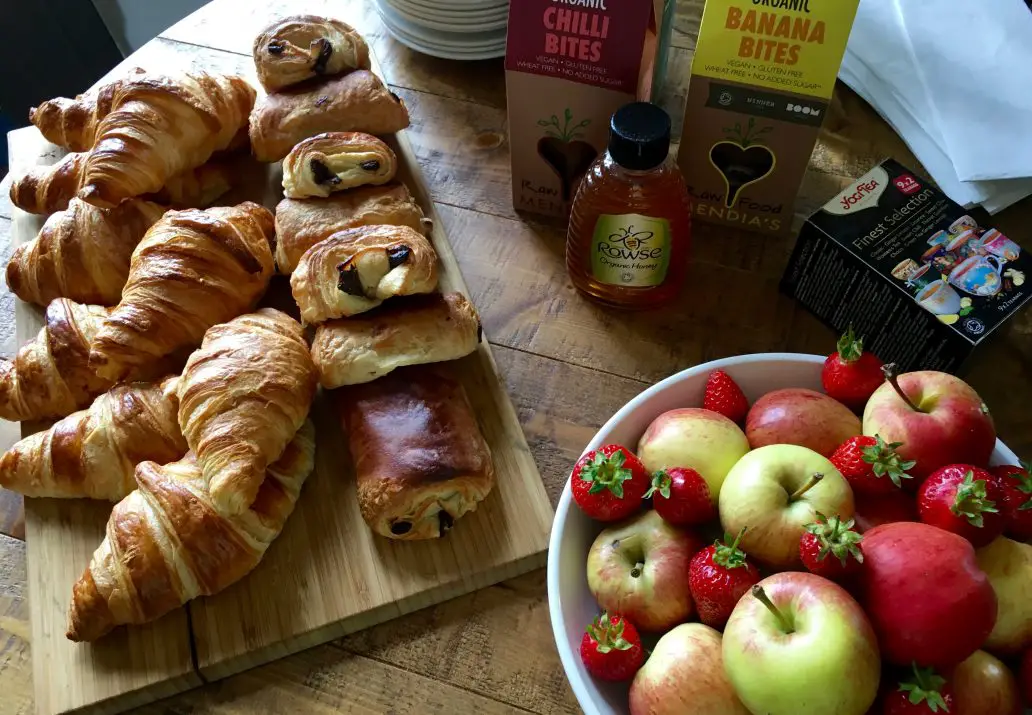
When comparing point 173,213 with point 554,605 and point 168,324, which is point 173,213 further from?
point 554,605

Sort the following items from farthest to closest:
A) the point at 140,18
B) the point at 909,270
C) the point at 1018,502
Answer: the point at 140,18
the point at 909,270
the point at 1018,502

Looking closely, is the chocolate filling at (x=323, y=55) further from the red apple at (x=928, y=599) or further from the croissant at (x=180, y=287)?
the red apple at (x=928, y=599)

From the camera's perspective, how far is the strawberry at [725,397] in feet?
2.65

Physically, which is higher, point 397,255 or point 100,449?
point 397,255

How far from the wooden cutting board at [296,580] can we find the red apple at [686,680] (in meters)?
0.22

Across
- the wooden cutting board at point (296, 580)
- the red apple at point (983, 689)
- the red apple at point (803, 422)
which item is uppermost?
the red apple at point (803, 422)

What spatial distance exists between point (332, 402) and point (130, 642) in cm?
32

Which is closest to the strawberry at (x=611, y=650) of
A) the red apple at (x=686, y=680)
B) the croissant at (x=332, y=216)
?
the red apple at (x=686, y=680)

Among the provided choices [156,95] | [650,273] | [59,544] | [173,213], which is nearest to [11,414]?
[59,544]

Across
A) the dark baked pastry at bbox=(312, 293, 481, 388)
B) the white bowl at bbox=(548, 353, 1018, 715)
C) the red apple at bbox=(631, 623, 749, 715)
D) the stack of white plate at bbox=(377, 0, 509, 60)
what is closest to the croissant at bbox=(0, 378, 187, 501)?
the dark baked pastry at bbox=(312, 293, 481, 388)

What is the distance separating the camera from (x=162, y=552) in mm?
796

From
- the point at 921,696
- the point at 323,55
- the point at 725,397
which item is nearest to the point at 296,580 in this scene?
the point at 725,397

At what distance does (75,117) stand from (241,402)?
0.59 m

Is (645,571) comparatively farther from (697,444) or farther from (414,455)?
(414,455)
